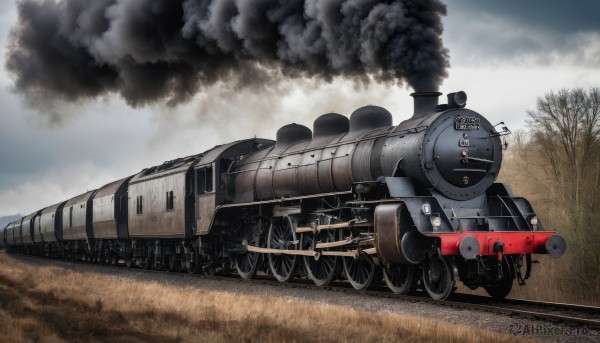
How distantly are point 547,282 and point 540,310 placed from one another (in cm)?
588

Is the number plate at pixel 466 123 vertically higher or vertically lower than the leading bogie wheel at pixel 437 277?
higher

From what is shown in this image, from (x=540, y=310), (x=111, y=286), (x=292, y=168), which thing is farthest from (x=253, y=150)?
(x=540, y=310)

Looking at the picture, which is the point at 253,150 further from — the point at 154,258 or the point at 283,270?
the point at 154,258

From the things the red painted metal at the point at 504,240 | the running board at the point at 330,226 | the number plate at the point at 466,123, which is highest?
the number plate at the point at 466,123

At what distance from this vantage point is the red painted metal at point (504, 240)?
33.6 feet

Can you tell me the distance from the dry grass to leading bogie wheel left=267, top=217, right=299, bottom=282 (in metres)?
3.31

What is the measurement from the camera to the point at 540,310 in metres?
9.62

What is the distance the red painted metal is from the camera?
1023 cm

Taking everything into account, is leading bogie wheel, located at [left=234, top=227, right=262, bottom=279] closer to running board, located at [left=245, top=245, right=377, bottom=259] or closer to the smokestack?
running board, located at [left=245, top=245, right=377, bottom=259]

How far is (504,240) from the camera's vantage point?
10.6 meters

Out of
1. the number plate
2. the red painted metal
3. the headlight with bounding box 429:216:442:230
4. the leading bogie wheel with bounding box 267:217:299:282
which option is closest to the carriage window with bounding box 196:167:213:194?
the leading bogie wheel with bounding box 267:217:299:282

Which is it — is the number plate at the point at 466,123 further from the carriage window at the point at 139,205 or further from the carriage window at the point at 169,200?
the carriage window at the point at 139,205

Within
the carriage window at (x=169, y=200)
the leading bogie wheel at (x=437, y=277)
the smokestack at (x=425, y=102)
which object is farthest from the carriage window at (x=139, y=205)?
the leading bogie wheel at (x=437, y=277)

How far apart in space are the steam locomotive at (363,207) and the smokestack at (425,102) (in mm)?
19
